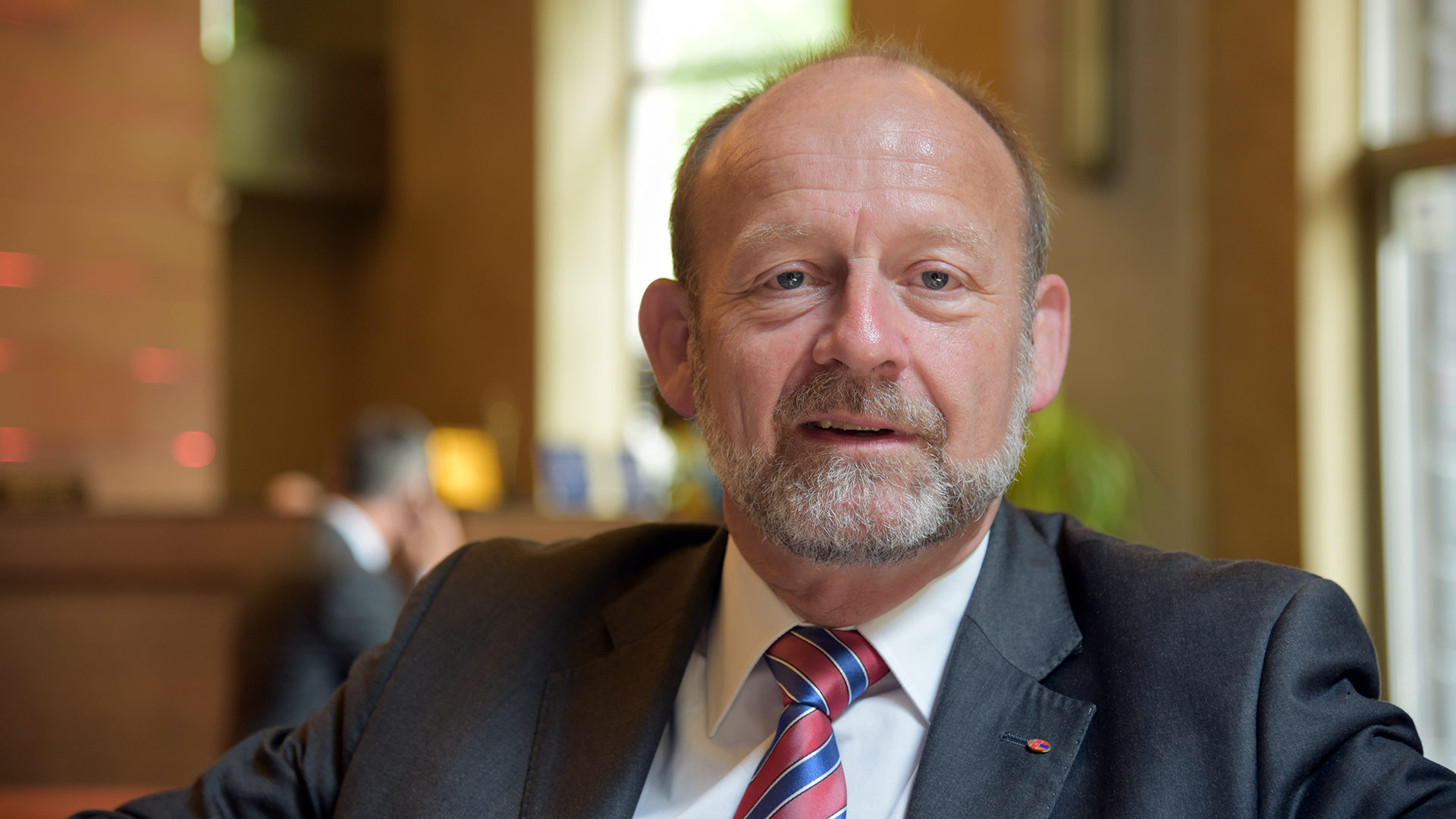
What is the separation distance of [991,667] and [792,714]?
0.19m

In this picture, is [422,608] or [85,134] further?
[85,134]

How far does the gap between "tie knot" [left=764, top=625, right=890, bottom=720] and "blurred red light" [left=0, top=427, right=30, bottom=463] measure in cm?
688

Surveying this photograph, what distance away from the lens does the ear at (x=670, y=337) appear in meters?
1.39

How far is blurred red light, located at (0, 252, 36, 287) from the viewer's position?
6891 millimetres

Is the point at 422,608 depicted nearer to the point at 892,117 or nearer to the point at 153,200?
the point at 892,117

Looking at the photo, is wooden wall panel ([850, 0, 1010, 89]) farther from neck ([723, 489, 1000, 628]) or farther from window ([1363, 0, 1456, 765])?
neck ([723, 489, 1000, 628])

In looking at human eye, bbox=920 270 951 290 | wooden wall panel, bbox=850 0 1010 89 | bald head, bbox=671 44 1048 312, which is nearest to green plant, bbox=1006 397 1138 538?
wooden wall panel, bbox=850 0 1010 89

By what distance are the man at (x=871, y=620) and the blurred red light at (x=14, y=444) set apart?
639 centimetres

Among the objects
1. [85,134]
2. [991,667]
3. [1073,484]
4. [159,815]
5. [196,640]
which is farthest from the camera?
[85,134]

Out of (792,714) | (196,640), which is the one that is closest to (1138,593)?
(792,714)

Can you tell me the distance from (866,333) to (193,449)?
7.19 metres

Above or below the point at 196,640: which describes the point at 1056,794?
above

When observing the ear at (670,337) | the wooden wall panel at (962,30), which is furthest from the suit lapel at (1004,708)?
the wooden wall panel at (962,30)

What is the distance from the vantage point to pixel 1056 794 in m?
1.09
